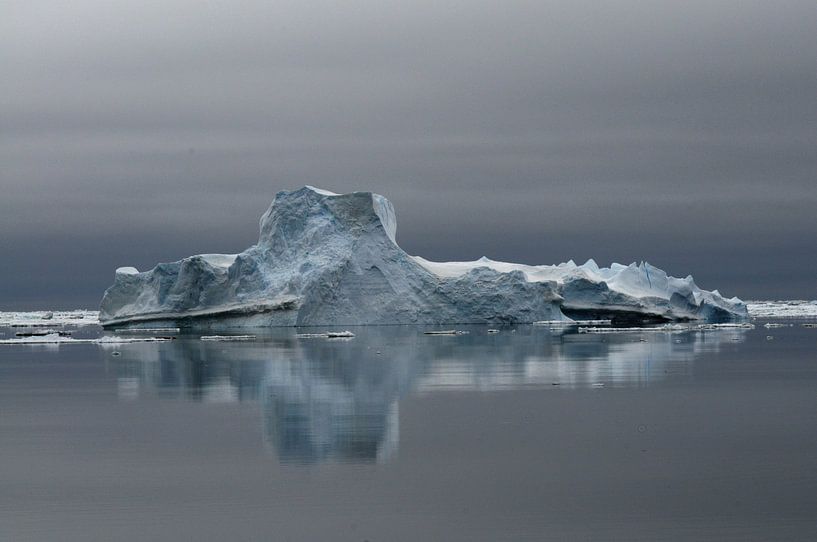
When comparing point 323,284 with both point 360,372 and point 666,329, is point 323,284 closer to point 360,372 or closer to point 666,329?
point 666,329

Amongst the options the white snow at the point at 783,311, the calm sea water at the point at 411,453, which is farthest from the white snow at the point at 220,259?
the white snow at the point at 783,311

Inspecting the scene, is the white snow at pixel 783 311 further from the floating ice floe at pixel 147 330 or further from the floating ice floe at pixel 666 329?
the floating ice floe at pixel 147 330

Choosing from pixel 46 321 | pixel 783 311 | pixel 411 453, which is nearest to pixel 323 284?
pixel 46 321

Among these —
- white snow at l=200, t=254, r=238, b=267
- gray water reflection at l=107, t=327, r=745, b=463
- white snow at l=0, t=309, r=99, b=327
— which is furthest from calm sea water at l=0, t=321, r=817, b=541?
white snow at l=0, t=309, r=99, b=327

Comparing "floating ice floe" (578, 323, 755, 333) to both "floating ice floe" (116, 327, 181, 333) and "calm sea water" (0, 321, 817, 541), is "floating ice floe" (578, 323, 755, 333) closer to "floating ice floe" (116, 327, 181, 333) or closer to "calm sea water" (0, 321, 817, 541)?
"floating ice floe" (116, 327, 181, 333)

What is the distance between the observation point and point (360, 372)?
53.2ft

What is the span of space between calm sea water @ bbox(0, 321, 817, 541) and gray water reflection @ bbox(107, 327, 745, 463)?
0.06 meters

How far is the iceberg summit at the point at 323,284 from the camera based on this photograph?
1312 inches

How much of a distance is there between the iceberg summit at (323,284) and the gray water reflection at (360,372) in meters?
6.55

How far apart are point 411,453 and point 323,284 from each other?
24.7 metres

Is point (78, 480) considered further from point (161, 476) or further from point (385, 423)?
point (385, 423)

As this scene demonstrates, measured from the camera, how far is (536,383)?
563 inches

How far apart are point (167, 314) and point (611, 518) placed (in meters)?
29.7

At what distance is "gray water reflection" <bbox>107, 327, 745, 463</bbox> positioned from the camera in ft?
31.9
